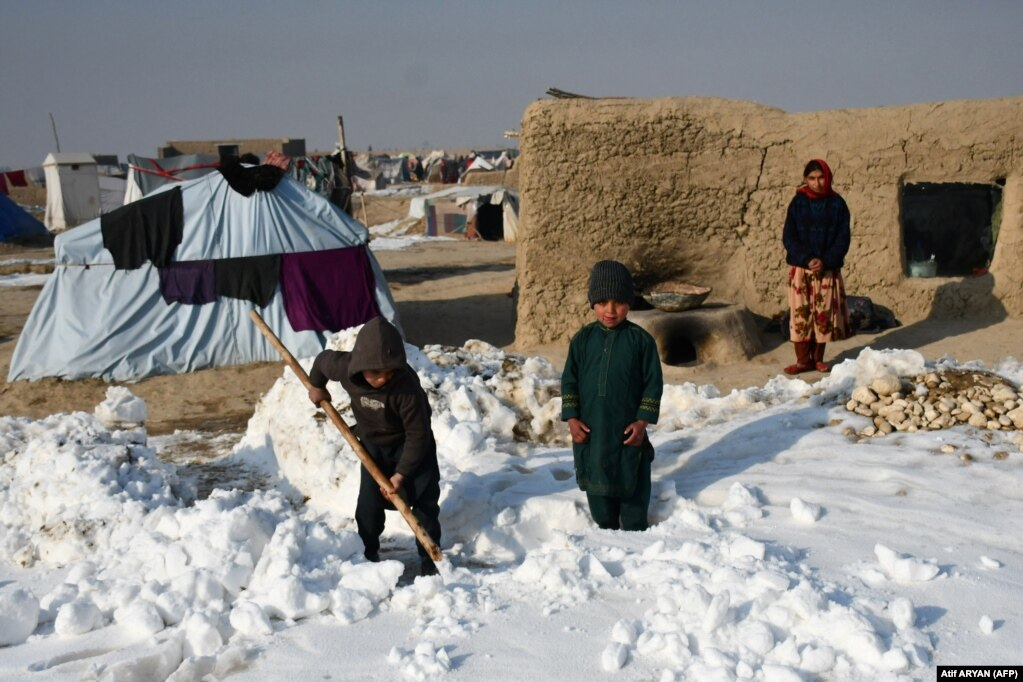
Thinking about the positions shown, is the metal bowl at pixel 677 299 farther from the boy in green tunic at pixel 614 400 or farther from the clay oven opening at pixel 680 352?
the boy in green tunic at pixel 614 400

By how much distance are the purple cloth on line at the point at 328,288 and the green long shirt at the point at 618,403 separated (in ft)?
18.9

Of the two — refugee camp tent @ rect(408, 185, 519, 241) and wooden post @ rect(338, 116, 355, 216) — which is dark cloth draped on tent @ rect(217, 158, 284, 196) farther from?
refugee camp tent @ rect(408, 185, 519, 241)

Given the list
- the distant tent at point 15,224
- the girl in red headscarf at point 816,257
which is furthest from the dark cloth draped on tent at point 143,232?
the distant tent at point 15,224

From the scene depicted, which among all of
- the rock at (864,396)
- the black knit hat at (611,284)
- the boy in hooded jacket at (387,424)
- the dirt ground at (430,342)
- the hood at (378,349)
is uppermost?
the black knit hat at (611,284)

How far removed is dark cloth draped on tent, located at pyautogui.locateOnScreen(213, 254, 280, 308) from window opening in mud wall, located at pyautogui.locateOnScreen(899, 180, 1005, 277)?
22.2 ft

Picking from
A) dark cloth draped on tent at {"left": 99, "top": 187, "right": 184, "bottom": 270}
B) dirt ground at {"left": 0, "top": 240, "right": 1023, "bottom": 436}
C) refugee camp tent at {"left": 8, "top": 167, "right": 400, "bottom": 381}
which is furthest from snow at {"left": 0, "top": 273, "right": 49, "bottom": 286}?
dark cloth draped on tent at {"left": 99, "top": 187, "right": 184, "bottom": 270}

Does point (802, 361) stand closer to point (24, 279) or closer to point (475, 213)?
point (24, 279)

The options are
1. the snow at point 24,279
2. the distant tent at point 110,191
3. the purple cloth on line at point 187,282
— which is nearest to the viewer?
the purple cloth on line at point 187,282

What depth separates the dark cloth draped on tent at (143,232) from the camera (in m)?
8.68

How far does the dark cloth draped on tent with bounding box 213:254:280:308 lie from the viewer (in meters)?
8.85

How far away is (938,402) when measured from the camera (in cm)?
454

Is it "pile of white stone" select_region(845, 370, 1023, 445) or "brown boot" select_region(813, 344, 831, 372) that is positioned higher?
"pile of white stone" select_region(845, 370, 1023, 445)

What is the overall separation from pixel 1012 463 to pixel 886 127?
4487mm

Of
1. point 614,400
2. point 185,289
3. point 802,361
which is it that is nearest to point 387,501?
point 614,400
